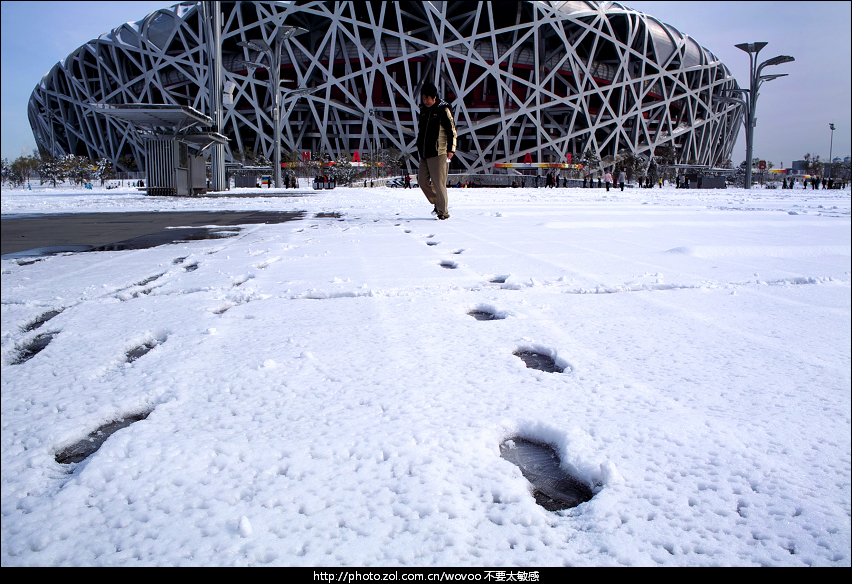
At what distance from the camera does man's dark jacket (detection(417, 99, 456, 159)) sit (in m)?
6.68

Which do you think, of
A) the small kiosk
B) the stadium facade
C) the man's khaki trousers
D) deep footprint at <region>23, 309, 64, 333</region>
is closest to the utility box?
the small kiosk

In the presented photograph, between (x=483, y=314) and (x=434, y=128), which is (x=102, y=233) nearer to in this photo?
(x=434, y=128)

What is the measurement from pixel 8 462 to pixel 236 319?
1.09m

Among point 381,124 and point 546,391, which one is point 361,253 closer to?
point 546,391

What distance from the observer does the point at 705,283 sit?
2615mm

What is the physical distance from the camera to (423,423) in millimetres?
1127

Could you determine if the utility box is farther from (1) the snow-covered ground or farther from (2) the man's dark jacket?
(1) the snow-covered ground

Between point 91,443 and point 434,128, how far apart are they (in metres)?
6.13

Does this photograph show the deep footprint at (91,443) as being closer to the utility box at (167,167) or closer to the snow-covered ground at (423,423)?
the snow-covered ground at (423,423)

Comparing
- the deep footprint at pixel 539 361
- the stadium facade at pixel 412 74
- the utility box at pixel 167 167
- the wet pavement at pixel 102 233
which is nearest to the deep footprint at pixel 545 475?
the deep footprint at pixel 539 361

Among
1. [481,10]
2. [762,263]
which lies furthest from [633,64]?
[762,263]

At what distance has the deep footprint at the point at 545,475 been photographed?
0.91m

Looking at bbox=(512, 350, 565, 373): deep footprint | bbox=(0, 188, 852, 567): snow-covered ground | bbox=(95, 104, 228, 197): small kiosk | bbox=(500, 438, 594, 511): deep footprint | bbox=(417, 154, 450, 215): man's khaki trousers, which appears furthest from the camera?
bbox=(95, 104, 228, 197): small kiosk

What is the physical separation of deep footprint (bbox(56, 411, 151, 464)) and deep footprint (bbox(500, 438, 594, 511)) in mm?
785
